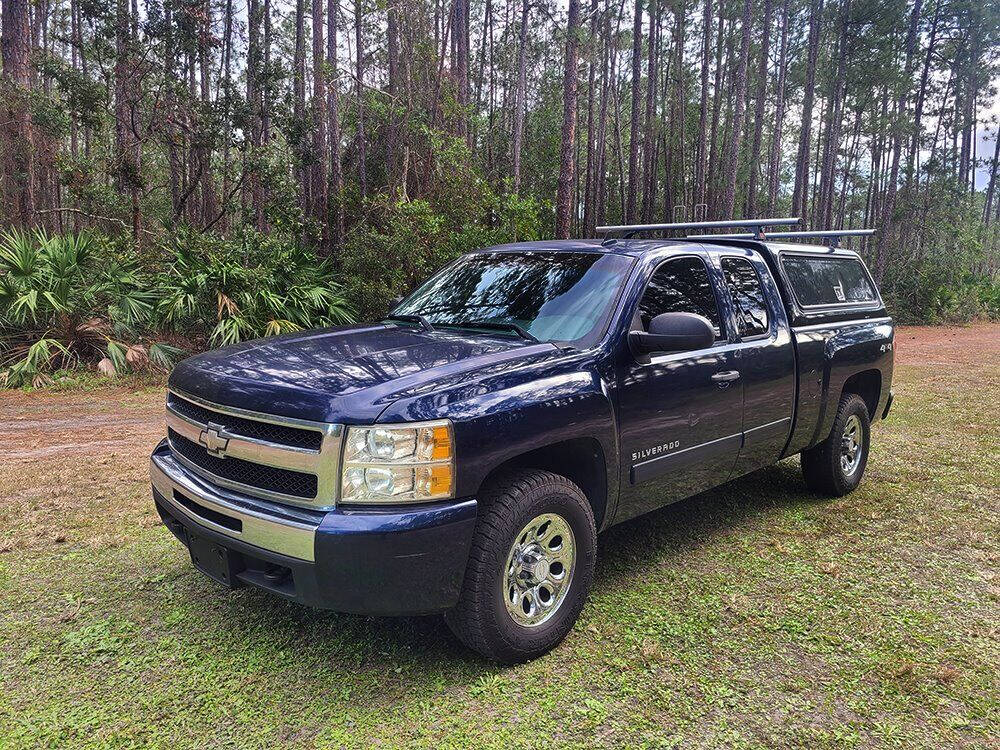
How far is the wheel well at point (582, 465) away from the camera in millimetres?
3279

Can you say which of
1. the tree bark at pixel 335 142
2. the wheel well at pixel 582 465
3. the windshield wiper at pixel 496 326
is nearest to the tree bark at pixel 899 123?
the tree bark at pixel 335 142

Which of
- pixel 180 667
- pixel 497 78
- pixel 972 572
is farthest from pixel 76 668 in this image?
pixel 497 78

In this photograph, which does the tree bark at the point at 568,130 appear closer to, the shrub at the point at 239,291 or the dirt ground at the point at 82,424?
the shrub at the point at 239,291

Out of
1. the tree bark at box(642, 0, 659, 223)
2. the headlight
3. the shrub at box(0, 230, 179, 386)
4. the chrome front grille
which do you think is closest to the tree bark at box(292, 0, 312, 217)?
the shrub at box(0, 230, 179, 386)

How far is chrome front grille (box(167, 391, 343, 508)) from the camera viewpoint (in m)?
2.68

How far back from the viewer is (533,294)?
3.93 metres

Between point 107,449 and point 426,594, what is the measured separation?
5233mm

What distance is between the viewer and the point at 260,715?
8.85 feet

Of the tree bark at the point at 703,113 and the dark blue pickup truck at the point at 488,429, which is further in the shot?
the tree bark at the point at 703,113

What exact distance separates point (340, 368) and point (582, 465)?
1252mm

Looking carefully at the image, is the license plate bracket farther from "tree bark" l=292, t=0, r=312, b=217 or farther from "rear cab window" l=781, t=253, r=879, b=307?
"tree bark" l=292, t=0, r=312, b=217

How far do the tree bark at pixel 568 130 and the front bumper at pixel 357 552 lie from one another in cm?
1256

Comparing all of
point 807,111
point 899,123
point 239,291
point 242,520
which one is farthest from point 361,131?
point 899,123

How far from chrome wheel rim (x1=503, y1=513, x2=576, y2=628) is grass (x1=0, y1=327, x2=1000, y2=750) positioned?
232 mm
